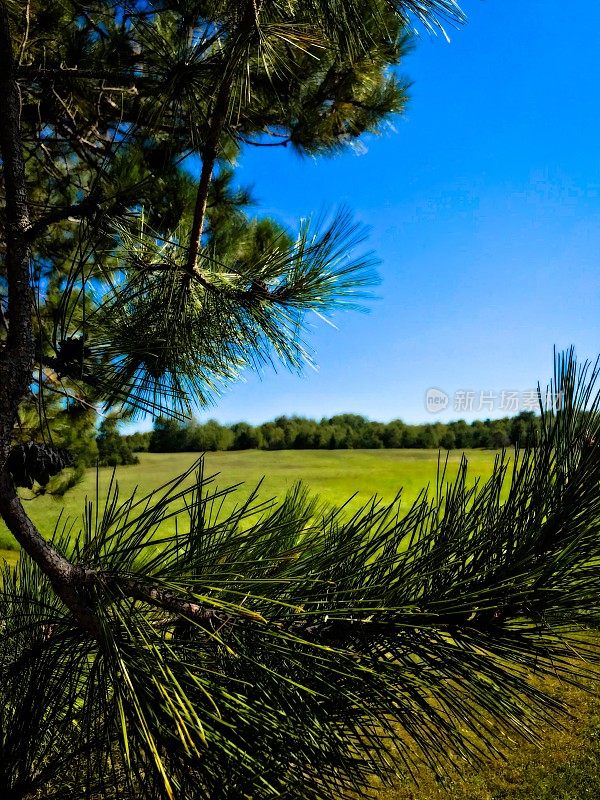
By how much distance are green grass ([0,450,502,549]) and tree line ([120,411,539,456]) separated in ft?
0.28

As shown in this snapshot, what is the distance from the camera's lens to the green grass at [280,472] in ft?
7.58

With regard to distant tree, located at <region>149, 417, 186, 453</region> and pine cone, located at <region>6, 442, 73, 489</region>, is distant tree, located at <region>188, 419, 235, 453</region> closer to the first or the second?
distant tree, located at <region>149, 417, 186, 453</region>

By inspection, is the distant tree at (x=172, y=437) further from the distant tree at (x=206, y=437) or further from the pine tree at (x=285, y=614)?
the pine tree at (x=285, y=614)

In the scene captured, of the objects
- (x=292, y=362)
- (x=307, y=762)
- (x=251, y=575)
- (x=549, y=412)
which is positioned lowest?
(x=307, y=762)

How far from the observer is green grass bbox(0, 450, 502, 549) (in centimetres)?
231

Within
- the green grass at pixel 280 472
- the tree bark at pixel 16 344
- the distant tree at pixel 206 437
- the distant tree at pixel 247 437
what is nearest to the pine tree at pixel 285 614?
the tree bark at pixel 16 344

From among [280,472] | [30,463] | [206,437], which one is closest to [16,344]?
[30,463]

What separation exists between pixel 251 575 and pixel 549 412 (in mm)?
257

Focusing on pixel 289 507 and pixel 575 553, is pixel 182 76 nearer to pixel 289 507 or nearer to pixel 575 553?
pixel 289 507

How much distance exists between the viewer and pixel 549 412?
0.39 m

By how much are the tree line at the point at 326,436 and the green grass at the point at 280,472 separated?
9cm

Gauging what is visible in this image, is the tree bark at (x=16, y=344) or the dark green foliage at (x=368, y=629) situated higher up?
the tree bark at (x=16, y=344)

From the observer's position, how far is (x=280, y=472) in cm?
359

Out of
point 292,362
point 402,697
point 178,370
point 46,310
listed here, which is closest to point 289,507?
point 402,697
